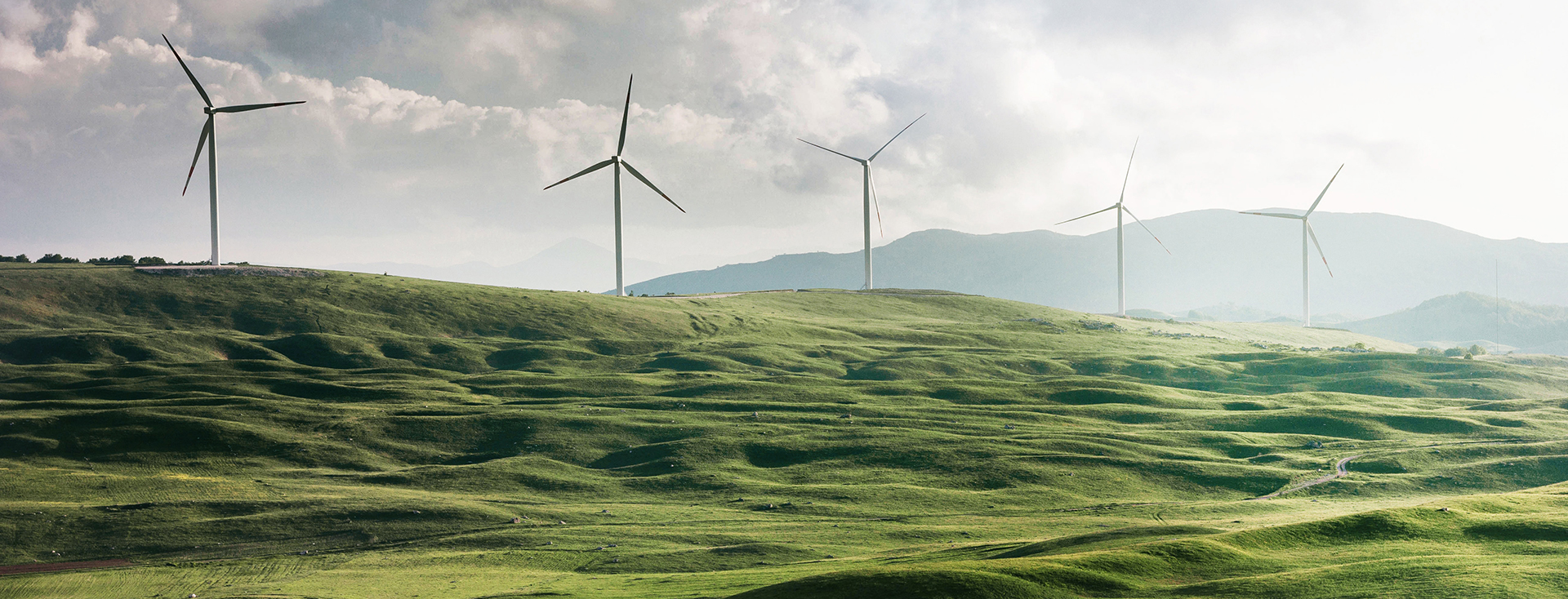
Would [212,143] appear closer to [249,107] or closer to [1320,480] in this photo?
[249,107]

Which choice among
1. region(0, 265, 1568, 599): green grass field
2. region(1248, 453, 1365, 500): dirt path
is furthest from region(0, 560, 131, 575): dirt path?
region(1248, 453, 1365, 500): dirt path

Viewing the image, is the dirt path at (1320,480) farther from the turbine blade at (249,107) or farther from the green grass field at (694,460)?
the turbine blade at (249,107)

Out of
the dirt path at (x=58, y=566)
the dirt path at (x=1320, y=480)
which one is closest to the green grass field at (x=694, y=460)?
the dirt path at (x=1320, y=480)

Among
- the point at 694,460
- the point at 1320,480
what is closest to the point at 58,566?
the point at 694,460

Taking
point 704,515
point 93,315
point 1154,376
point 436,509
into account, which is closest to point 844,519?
point 704,515

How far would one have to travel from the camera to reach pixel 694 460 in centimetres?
8869

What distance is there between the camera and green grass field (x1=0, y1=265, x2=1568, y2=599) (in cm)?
3678

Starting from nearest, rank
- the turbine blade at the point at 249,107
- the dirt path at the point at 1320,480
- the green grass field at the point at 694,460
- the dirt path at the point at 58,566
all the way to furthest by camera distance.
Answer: the green grass field at the point at 694,460 → the dirt path at the point at 58,566 → the dirt path at the point at 1320,480 → the turbine blade at the point at 249,107

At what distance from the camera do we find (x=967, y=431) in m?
102

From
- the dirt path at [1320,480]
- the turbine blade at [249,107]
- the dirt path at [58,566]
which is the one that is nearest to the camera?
the dirt path at [58,566]

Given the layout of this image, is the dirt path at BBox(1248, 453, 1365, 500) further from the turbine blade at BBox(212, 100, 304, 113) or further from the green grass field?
the turbine blade at BBox(212, 100, 304, 113)

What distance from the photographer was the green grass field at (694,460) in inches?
1448

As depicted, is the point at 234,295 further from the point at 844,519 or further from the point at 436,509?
the point at 844,519

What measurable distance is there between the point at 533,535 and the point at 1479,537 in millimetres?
50450
